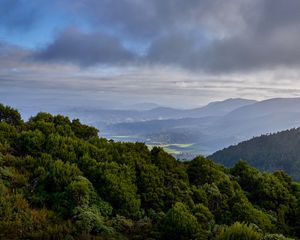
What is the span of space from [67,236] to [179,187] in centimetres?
661

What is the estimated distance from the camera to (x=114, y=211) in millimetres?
12016

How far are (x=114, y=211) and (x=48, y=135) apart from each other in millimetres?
5164

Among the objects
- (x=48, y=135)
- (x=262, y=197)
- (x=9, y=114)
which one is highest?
(x=9, y=114)

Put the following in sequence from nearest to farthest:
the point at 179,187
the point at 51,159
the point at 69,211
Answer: the point at 69,211 < the point at 51,159 < the point at 179,187

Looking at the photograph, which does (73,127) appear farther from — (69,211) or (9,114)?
(69,211)

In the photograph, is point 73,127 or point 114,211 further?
point 73,127

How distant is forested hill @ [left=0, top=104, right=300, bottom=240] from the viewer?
1002 centimetres

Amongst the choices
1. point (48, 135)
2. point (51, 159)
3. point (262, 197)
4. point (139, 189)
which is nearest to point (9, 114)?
point (48, 135)

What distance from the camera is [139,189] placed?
13.9 metres

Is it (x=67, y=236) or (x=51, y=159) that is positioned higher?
(x=51, y=159)

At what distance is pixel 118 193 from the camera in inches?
491

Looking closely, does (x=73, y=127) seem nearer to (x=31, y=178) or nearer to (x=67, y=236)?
(x=31, y=178)

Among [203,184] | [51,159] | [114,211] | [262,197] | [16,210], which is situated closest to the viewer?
[16,210]

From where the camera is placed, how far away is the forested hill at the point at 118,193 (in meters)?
10.0
